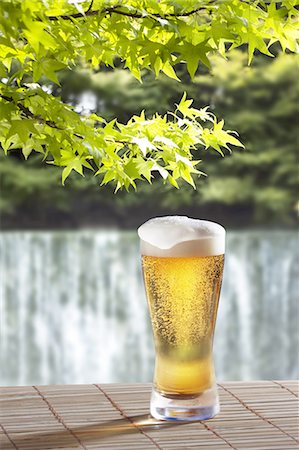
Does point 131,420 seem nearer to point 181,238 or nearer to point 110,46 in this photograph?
point 181,238

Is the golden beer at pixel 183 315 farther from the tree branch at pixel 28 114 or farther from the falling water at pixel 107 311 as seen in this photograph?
the falling water at pixel 107 311

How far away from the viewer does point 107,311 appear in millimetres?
5750

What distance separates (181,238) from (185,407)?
10.2 inches

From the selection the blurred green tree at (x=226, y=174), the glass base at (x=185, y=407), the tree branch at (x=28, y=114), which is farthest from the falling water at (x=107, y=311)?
the tree branch at (x=28, y=114)

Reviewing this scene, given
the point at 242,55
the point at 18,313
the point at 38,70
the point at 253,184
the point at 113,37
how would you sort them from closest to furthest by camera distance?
1. the point at 38,70
2. the point at 113,37
3. the point at 242,55
4. the point at 18,313
5. the point at 253,184

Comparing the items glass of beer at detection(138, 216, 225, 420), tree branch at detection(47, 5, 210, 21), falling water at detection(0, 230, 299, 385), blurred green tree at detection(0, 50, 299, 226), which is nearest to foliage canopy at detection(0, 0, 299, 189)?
tree branch at detection(47, 5, 210, 21)

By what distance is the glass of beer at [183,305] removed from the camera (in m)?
1.29

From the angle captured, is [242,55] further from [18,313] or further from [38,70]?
[38,70]

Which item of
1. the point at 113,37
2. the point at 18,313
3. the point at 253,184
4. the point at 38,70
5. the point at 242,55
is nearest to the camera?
the point at 38,70

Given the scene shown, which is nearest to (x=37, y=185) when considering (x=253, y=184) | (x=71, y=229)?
(x=71, y=229)

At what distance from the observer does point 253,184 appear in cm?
623

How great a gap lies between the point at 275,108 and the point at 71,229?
173cm

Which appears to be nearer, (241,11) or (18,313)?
(241,11)

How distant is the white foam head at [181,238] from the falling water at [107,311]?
14.5ft
